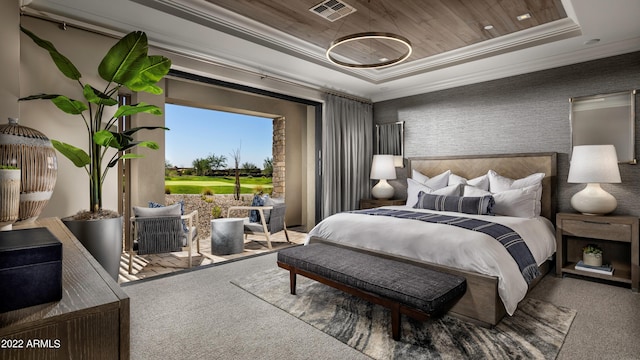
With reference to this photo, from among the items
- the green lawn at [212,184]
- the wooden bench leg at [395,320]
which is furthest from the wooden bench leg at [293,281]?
the green lawn at [212,184]

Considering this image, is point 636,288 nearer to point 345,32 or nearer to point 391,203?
point 391,203

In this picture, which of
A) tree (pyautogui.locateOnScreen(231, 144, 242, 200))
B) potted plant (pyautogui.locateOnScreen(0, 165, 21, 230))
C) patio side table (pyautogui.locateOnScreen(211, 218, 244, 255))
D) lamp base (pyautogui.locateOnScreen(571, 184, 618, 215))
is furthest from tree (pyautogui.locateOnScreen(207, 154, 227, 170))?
potted plant (pyautogui.locateOnScreen(0, 165, 21, 230))

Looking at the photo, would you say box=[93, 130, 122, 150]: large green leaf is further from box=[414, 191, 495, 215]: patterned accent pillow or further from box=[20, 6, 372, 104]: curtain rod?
box=[414, 191, 495, 215]: patterned accent pillow

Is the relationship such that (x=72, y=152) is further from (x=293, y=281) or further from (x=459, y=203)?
(x=459, y=203)

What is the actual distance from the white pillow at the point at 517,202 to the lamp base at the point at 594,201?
1.30 feet

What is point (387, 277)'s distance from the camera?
237cm

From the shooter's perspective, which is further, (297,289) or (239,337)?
(297,289)

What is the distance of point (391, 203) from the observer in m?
5.29

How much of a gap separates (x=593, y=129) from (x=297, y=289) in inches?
152

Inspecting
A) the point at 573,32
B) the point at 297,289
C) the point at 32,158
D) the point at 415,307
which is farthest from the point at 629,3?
the point at 32,158

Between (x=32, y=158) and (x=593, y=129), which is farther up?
(x=593, y=129)

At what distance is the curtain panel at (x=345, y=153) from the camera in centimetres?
543

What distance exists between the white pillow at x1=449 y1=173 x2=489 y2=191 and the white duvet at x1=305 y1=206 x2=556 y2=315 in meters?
0.79

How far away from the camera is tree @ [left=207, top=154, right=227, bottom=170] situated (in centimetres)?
675
